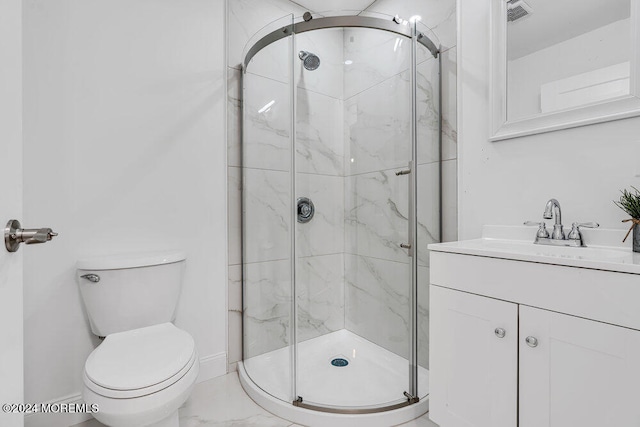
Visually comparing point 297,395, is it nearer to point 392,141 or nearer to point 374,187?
point 374,187

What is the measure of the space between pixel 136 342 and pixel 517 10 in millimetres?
2163

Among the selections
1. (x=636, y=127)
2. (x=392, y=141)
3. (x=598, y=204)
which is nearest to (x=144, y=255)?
(x=392, y=141)

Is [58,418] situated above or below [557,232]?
below

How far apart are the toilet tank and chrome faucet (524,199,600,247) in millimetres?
1662

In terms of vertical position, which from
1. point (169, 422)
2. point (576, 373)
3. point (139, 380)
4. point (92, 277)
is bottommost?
point (169, 422)

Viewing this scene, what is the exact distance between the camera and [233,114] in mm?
1949

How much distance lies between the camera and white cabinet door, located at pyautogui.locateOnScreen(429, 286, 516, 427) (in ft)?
3.30

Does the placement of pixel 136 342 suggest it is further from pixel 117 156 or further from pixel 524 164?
pixel 524 164

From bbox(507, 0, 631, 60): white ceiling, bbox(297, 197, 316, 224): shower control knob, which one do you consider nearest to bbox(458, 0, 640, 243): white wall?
bbox(507, 0, 631, 60): white ceiling

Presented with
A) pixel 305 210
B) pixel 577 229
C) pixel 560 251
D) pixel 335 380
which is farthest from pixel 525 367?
pixel 305 210

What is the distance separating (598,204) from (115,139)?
210 centimetres

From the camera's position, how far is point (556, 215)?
1.22 m

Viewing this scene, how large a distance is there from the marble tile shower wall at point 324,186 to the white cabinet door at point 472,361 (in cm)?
49

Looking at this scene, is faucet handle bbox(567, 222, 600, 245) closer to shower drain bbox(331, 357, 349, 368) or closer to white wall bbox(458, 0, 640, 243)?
white wall bbox(458, 0, 640, 243)
